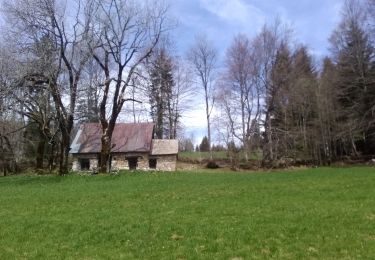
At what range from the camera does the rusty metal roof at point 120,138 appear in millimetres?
48000

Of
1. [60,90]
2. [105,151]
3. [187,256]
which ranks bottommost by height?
[187,256]

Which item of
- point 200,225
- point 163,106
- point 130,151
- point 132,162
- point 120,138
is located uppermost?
point 163,106

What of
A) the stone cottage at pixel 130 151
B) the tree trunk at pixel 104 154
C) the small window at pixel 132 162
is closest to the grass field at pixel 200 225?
the tree trunk at pixel 104 154

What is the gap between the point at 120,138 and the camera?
4919 centimetres

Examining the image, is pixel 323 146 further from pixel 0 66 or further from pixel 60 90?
pixel 0 66

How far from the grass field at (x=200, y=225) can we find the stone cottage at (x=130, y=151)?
28176mm

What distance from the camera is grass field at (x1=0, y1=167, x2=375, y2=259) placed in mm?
9594

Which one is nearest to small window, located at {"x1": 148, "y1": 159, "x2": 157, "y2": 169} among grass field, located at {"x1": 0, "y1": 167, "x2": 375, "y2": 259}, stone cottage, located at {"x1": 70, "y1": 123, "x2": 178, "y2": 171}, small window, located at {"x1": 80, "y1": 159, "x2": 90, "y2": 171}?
stone cottage, located at {"x1": 70, "y1": 123, "x2": 178, "y2": 171}

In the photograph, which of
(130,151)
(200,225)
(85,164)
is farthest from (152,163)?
(200,225)

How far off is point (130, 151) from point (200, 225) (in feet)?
119

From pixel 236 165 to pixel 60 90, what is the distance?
21.0 meters

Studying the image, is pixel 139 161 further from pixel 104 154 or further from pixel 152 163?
pixel 104 154

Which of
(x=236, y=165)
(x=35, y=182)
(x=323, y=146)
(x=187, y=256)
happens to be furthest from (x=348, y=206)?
(x=323, y=146)

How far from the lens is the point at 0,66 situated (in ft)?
102
